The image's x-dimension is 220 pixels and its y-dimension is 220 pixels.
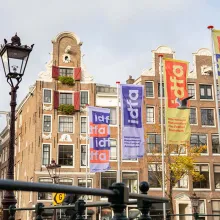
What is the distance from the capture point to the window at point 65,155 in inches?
1548

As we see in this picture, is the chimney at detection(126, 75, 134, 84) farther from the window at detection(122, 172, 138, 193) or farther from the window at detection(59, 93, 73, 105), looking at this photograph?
the window at detection(122, 172, 138, 193)

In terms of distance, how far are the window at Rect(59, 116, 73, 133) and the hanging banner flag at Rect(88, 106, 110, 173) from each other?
36.7 feet

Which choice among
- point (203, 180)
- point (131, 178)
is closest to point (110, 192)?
point (131, 178)

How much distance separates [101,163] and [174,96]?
8.78 metres

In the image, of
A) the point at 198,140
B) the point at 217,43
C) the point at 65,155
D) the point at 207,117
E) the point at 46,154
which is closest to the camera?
the point at 217,43

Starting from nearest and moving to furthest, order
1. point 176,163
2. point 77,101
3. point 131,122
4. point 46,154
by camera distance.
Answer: point 131,122
point 176,163
point 46,154
point 77,101

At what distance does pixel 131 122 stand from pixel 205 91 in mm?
20961

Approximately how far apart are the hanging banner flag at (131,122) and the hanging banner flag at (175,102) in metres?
2.63

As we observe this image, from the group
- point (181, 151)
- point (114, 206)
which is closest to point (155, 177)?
point (181, 151)

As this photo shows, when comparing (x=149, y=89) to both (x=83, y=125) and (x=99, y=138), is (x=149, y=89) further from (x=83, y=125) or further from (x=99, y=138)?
(x=99, y=138)

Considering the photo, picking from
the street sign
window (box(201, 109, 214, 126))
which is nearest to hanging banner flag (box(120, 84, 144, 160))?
the street sign

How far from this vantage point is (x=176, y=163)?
120 feet

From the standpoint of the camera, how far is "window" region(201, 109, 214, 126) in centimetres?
4181

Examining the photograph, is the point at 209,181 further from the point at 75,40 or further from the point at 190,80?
the point at 75,40
